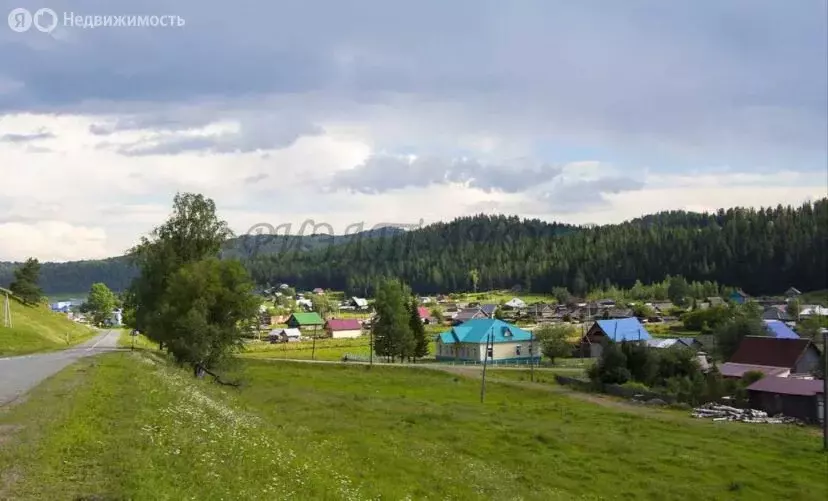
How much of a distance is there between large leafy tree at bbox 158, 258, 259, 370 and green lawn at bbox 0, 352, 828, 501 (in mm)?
3413

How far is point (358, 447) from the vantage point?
2938cm

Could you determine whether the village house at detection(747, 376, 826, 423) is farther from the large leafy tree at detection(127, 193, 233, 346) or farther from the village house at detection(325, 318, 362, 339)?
the village house at detection(325, 318, 362, 339)

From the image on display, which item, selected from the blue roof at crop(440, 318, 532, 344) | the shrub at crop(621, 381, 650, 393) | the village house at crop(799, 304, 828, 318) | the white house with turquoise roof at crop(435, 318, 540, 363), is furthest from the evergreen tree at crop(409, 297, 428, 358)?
the village house at crop(799, 304, 828, 318)

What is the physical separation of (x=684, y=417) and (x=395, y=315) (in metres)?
47.4

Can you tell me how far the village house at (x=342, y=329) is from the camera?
161500 millimetres

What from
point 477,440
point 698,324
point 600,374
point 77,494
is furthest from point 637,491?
point 698,324

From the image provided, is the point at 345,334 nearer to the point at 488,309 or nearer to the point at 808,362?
the point at 488,309

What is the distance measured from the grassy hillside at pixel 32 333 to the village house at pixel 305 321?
6948cm

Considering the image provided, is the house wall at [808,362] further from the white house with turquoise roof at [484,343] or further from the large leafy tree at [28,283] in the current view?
the large leafy tree at [28,283]

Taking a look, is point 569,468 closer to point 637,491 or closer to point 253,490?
point 637,491

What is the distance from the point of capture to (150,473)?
14.1 meters

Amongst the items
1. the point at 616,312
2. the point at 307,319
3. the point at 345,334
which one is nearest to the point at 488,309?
the point at 616,312

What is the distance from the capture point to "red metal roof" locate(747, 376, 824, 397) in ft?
189

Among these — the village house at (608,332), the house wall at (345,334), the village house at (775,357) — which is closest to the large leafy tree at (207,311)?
the village house at (775,357)
